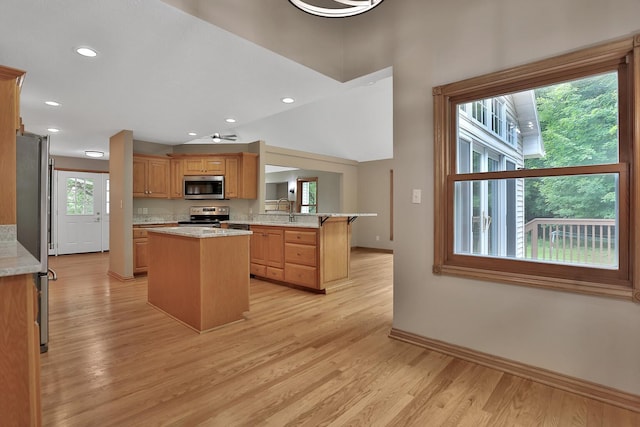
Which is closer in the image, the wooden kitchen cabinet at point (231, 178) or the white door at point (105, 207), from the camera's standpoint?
the wooden kitchen cabinet at point (231, 178)

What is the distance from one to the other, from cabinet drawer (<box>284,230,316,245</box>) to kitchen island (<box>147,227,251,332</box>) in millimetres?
1154

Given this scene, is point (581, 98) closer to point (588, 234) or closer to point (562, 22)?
point (562, 22)

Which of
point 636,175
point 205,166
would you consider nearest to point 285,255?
point 205,166

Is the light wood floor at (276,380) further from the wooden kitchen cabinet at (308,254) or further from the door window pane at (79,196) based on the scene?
the door window pane at (79,196)

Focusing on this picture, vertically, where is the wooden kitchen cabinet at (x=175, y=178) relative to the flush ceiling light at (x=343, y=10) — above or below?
below

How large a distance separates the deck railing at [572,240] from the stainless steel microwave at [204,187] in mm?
5111

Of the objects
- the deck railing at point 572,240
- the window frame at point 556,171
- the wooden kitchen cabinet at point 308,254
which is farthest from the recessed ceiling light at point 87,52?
the deck railing at point 572,240

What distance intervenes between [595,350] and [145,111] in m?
4.82

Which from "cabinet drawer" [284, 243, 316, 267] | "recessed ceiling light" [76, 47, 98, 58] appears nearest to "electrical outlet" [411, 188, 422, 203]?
"cabinet drawer" [284, 243, 316, 267]

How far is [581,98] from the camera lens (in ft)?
6.67

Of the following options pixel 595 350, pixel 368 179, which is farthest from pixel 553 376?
pixel 368 179

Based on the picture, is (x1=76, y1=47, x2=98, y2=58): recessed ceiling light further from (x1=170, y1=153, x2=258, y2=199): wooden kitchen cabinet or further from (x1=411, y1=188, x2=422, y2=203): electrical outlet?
(x1=170, y1=153, x2=258, y2=199): wooden kitchen cabinet

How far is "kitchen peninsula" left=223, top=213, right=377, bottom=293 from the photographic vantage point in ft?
13.7

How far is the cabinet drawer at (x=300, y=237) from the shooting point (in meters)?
4.20
